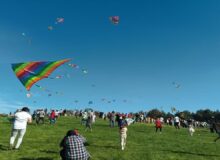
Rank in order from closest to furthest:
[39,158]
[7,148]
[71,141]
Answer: [71,141] < [39,158] < [7,148]

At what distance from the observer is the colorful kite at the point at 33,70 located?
28.7m

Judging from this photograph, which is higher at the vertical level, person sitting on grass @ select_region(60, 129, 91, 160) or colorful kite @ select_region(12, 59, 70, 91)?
colorful kite @ select_region(12, 59, 70, 91)

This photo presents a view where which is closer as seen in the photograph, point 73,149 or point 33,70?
point 73,149

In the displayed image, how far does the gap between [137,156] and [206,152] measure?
6.67 meters

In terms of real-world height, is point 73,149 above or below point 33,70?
below

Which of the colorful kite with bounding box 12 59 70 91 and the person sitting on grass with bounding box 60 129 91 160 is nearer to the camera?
the person sitting on grass with bounding box 60 129 91 160

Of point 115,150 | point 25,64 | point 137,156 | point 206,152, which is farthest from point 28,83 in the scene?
point 206,152

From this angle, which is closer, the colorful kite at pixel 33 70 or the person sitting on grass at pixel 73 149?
the person sitting on grass at pixel 73 149

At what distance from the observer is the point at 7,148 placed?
2111cm

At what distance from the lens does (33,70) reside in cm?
2964

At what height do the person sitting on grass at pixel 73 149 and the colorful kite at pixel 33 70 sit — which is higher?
the colorful kite at pixel 33 70

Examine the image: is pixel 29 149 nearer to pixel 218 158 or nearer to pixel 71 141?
pixel 71 141

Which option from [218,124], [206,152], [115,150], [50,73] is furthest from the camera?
[50,73]

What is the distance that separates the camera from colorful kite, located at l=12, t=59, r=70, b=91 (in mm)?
28672
